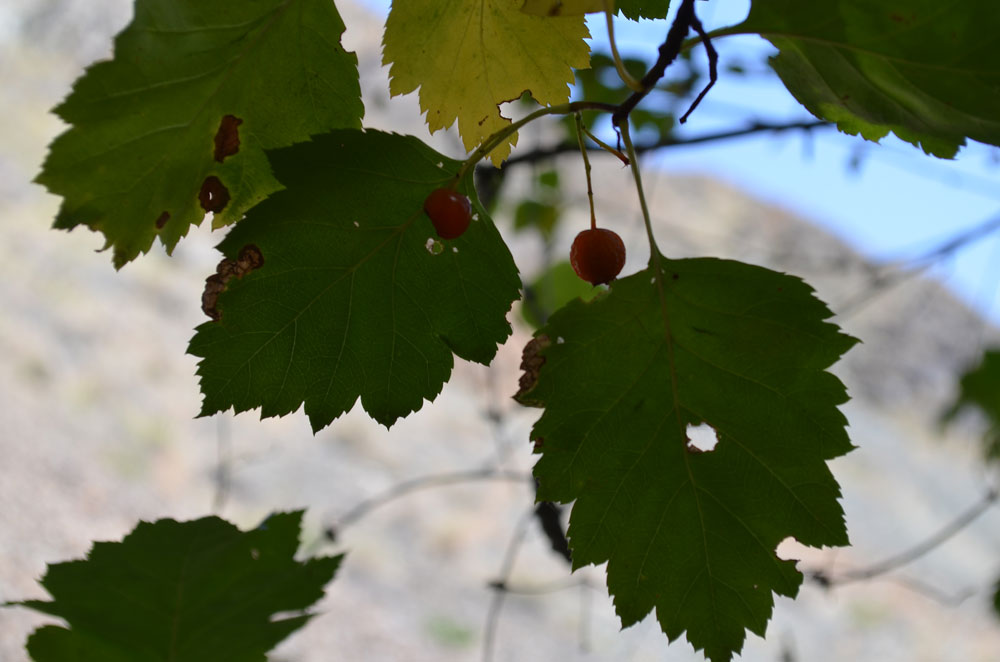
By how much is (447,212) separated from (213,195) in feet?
0.72

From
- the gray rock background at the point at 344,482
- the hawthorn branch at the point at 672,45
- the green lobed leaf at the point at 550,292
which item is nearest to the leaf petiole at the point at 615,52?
the hawthorn branch at the point at 672,45

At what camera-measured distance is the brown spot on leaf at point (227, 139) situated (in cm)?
73

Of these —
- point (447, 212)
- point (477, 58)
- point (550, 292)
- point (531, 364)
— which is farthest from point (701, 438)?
point (550, 292)

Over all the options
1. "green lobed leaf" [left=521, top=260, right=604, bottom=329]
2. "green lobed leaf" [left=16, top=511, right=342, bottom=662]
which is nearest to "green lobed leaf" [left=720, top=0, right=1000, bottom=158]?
"green lobed leaf" [left=16, top=511, right=342, bottom=662]

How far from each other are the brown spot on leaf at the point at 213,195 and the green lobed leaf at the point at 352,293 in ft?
0.18

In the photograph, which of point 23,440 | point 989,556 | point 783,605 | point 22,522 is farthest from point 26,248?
point 989,556

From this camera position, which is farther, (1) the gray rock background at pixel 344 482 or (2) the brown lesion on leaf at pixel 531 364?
(1) the gray rock background at pixel 344 482

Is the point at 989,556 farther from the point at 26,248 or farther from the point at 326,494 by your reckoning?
the point at 26,248

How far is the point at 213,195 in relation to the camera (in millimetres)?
753

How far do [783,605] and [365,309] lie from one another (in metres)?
7.28

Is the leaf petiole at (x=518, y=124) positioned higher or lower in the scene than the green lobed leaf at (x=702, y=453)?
higher

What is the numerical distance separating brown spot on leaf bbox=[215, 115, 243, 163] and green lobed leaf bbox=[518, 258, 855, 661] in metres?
0.34

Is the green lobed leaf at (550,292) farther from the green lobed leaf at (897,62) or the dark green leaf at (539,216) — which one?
the green lobed leaf at (897,62)

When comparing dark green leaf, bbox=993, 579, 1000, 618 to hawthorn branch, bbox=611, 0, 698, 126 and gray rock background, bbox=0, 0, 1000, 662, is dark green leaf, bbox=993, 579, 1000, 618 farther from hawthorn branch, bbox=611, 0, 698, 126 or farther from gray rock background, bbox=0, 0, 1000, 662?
hawthorn branch, bbox=611, 0, 698, 126
